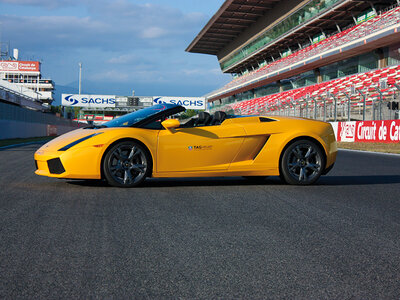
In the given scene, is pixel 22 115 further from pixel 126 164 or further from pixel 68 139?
pixel 126 164

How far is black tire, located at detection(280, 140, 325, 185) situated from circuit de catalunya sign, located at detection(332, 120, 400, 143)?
13.5 m

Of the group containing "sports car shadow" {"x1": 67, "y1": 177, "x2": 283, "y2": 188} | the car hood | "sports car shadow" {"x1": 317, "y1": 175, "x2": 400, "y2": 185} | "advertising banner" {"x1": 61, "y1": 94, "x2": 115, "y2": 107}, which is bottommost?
"sports car shadow" {"x1": 67, "y1": 177, "x2": 283, "y2": 188}

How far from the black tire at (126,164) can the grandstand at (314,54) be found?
16261 millimetres

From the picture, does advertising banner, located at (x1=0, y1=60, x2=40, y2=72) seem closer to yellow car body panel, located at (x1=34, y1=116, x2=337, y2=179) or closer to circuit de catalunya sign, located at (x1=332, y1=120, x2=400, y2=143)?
circuit de catalunya sign, located at (x1=332, y1=120, x2=400, y2=143)

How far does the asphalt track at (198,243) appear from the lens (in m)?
2.65

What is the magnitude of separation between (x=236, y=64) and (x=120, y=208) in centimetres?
7273

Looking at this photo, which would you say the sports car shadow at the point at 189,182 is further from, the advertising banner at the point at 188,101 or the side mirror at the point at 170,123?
the advertising banner at the point at 188,101

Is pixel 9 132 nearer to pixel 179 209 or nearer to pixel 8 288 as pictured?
pixel 179 209

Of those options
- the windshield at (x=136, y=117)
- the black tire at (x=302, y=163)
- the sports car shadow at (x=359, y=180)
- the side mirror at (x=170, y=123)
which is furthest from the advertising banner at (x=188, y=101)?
the side mirror at (x=170, y=123)

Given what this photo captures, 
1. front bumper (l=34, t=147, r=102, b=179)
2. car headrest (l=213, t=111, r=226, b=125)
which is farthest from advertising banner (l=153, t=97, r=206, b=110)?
front bumper (l=34, t=147, r=102, b=179)

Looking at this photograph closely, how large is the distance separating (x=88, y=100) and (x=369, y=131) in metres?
49.2

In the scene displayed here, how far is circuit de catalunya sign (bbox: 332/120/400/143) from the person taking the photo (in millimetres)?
19594

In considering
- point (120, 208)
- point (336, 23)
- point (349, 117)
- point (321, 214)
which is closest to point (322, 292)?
point (321, 214)

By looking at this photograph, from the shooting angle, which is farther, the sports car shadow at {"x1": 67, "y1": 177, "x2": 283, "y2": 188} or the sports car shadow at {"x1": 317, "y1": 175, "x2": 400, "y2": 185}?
the sports car shadow at {"x1": 317, "y1": 175, "x2": 400, "y2": 185}
